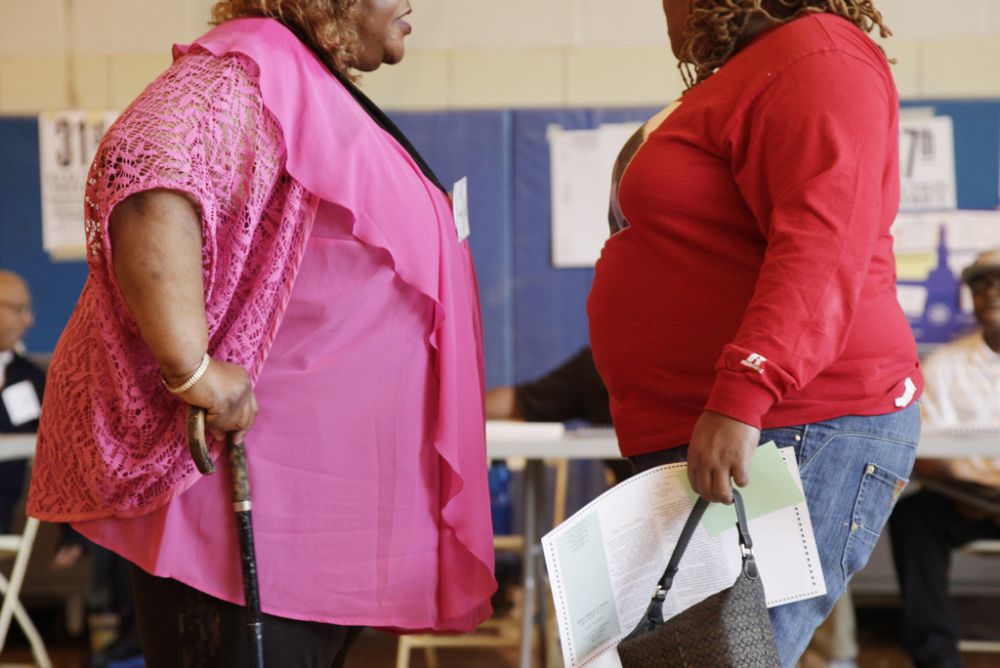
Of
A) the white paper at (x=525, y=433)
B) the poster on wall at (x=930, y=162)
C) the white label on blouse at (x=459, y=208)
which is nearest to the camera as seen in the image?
the white label on blouse at (x=459, y=208)

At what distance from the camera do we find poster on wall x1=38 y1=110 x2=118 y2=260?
4.61m

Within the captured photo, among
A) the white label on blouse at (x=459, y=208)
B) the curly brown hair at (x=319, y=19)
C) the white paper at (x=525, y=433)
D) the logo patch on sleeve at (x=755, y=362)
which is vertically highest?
the curly brown hair at (x=319, y=19)

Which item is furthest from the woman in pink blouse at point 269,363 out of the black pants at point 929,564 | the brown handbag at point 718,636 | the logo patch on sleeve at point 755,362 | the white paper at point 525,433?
the black pants at point 929,564

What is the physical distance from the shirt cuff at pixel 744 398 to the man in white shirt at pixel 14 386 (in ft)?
10.2

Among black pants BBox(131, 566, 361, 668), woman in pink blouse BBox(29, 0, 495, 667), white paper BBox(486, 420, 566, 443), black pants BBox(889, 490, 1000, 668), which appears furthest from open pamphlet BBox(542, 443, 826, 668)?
black pants BBox(889, 490, 1000, 668)

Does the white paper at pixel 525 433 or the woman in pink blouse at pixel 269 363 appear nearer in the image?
the woman in pink blouse at pixel 269 363

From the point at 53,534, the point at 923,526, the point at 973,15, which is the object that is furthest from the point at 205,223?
the point at 973,15

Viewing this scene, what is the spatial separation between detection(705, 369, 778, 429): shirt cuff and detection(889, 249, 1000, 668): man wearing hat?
7.96ft

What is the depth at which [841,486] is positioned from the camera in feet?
4.00

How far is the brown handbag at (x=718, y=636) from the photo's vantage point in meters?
1.12

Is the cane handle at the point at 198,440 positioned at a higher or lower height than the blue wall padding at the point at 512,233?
higher

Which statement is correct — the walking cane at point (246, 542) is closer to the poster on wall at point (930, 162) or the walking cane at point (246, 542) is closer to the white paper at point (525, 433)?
the white paper at point (525, 433)

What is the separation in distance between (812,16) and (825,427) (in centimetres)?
46

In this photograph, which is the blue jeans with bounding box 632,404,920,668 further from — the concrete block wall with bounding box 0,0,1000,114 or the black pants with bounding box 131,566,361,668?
the concrete block wall with bounding box 0,0,1000,114
